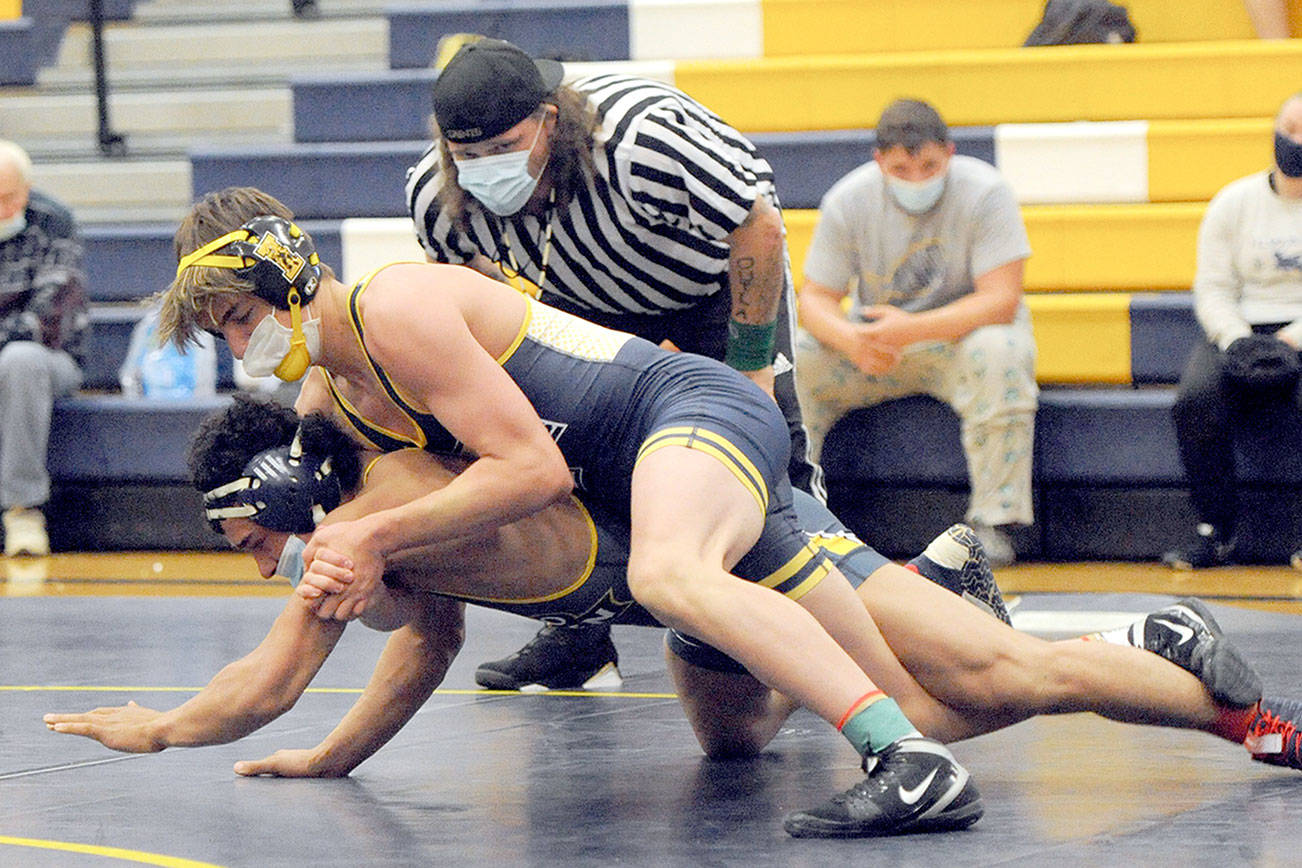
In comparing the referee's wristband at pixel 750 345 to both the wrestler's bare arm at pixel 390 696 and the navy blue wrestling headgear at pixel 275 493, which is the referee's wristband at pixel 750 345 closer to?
the wrestler's bare arm at pixel 390 696

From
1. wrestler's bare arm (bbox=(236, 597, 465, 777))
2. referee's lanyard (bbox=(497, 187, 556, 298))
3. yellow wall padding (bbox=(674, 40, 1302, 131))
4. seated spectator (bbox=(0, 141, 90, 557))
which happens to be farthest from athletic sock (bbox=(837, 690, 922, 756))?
yellow wall padding (bbox=(674, 40, 1302, 131))

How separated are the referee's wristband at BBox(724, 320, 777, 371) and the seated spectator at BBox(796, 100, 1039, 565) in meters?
1.77

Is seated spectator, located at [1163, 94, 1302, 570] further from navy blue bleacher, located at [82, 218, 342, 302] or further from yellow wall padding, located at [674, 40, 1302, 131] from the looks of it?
navy blue bleacher, located at [82, 218, 342, 302]

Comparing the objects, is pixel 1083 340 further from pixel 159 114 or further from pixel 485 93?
pixel 159 114

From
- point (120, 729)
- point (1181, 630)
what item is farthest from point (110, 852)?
point (1181, 630)

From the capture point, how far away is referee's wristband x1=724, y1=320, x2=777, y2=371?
353 cm

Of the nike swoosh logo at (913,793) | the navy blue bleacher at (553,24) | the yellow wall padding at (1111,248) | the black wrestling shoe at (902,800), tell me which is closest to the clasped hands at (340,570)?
the black wrestling shoe at (902,800)

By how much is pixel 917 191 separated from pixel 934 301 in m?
0.30

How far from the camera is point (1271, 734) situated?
113 inches

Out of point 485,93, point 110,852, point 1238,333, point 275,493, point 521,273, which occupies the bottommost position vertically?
point 110,852

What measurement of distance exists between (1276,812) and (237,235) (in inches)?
61.8

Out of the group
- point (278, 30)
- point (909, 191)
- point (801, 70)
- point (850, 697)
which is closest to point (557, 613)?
point (850, 697)

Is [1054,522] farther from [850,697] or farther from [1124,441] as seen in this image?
[850,697]

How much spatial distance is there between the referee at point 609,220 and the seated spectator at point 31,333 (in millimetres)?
2454
